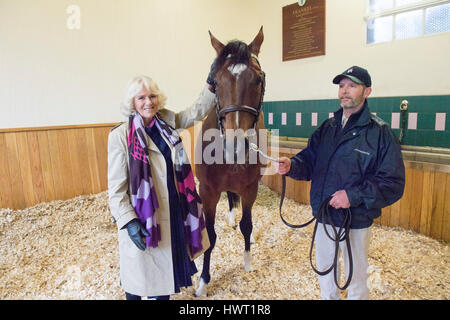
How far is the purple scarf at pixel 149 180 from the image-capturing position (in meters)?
1.19

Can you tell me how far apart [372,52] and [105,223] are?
3284mm

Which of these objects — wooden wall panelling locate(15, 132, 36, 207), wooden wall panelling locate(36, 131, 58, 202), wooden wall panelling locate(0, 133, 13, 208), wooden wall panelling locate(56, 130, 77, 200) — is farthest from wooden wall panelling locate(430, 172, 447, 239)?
wooden wall panelling locate(0, 133, 13, 208)

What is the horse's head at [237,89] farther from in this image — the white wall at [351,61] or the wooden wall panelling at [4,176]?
the wooden wall panelling at [4,176]

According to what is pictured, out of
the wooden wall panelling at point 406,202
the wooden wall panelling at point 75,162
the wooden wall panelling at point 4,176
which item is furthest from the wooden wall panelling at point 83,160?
the wooden wall panelling at point 406,202

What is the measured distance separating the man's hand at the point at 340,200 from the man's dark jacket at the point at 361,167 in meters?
0.02

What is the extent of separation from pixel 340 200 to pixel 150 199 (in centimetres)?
81

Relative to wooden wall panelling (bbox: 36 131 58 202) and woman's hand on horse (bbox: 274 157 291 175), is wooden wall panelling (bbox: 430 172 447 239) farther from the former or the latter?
wooden wall panelling (bbox: 36 131 58 202)

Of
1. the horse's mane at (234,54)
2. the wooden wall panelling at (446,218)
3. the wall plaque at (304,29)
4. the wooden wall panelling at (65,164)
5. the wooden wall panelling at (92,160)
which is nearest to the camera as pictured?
the horse's mane at (234,54)

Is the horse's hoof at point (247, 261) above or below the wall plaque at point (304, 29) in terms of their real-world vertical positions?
below

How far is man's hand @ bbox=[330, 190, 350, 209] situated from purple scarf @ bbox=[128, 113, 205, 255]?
65 centimetres

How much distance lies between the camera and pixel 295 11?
354 cm

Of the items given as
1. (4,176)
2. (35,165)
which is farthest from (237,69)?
(4,176)

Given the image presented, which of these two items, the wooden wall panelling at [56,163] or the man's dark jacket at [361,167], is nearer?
the man's dark jacket at [361,167]
